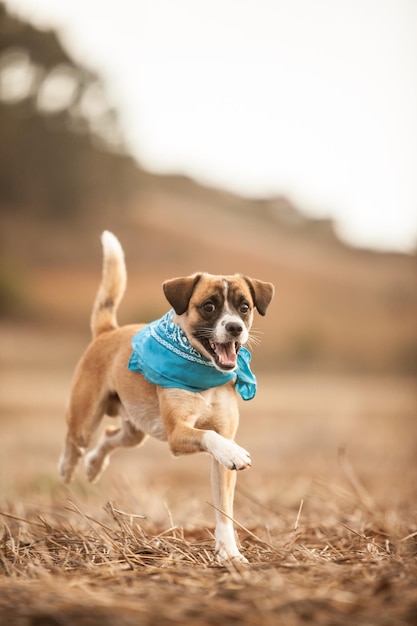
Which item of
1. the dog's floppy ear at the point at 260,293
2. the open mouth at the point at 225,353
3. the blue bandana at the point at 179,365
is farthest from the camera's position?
the dog's floppy ear at the point at 260,293

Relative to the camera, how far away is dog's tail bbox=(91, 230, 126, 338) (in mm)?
6820

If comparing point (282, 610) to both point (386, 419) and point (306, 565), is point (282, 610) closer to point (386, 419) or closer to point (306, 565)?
point (306, 565)

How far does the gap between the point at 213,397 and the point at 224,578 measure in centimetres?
180

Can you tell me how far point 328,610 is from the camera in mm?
2996

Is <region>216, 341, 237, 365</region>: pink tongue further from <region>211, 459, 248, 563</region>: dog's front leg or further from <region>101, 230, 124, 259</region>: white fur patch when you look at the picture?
<region>101, 230, 124, 259</region>: white fur patch

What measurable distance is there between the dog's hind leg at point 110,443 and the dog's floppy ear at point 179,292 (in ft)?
5.53

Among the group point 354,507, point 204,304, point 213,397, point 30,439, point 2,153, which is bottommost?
point 30,439

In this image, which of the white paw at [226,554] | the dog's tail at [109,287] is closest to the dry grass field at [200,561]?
the white paw at [226,554]

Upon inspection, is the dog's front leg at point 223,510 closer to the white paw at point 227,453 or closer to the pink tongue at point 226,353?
the white paw at point 227,453

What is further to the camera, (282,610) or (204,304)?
(204,304)

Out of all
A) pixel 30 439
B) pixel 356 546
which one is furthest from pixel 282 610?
pixel 30 439

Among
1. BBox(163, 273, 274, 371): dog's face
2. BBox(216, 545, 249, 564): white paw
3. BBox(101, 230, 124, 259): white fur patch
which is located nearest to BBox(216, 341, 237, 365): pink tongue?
BBox(163, 273, 274, 371): dog's face

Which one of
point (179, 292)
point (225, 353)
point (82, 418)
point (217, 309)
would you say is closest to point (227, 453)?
point (225, 353)

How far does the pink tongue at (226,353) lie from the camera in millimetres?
5012
